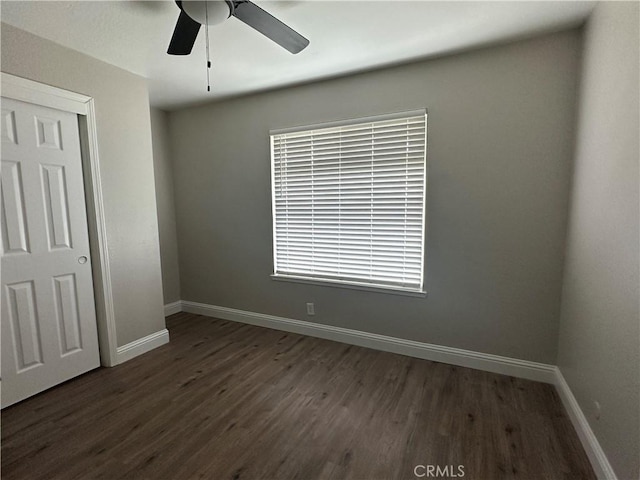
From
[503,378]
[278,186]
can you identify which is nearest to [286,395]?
[503,378]

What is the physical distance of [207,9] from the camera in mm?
1450

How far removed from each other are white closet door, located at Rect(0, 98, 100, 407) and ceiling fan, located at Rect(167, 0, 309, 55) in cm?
124

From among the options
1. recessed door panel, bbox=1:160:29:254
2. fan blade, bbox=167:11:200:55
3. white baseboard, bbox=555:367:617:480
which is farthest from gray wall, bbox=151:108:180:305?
white baseboard, bbox=555:367:617:480

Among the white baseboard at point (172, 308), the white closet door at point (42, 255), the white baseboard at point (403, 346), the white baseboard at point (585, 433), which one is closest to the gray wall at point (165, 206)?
the white baseboard at point (172, 308)

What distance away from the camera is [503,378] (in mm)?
2428

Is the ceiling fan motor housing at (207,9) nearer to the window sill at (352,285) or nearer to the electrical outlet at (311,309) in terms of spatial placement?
the window sill at (352,285)

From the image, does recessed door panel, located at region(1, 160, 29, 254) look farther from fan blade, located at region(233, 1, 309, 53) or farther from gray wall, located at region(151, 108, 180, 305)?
fan blade, located at region(233, 1, 309, 53)

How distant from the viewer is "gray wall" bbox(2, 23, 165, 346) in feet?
7.73

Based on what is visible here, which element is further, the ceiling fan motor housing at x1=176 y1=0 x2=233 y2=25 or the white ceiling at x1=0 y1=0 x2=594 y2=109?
the white ceiling at x1=0 y1=0 x2=594 y2=109

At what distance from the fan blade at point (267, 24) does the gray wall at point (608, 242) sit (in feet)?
5.45

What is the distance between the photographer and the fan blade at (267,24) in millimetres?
1509

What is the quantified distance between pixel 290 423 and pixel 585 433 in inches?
68.0

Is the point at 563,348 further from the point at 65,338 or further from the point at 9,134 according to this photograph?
the point at 9,134

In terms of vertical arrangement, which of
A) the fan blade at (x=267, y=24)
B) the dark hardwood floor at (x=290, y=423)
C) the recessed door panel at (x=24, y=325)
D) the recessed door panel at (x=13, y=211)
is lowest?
the dark hardwood floor at (x=290, y=423)
